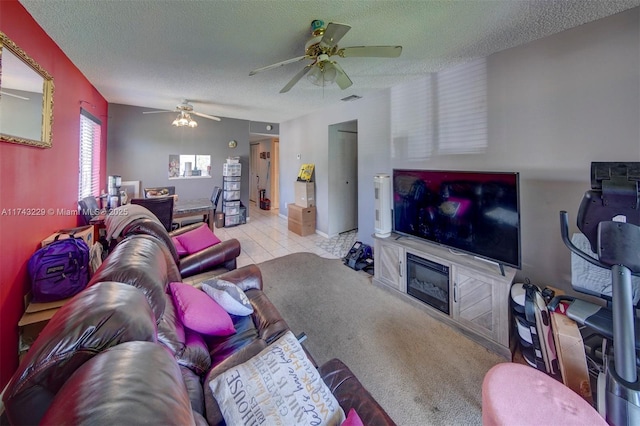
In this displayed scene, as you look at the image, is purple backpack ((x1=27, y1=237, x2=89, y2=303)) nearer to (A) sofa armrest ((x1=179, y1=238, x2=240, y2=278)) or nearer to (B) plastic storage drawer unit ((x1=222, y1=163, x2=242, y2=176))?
(A) sofa armrest ((x1=179, y1=238, x2=240, y2=278))

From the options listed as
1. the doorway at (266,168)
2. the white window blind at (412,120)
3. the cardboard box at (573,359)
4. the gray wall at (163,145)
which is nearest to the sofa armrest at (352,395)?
the cardboard box at (573,359)

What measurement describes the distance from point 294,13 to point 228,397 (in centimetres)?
236

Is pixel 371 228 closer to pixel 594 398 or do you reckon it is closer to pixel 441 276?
pixel 441 276

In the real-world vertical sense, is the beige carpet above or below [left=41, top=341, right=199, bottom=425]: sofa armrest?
below

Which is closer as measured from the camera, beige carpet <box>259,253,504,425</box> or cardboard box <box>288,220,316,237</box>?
beige carpet <box>259,253,504,425</box>

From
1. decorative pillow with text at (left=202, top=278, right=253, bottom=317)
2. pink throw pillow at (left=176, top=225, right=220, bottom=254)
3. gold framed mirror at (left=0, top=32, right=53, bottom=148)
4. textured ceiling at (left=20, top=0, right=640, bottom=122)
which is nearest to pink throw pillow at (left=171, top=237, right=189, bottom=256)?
pink throw pillow at (left=176, top=225, right=220, bottom=254)

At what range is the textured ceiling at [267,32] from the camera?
5.98 ft

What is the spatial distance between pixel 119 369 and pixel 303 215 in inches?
186

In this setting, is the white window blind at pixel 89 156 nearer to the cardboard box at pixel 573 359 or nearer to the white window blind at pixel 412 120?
the white window blind at pixel 412 120

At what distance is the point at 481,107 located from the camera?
104 inches

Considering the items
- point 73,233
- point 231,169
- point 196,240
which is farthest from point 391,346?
point 231,169

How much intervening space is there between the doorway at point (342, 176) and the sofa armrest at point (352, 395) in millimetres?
4049

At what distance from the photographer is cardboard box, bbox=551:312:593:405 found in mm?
1550

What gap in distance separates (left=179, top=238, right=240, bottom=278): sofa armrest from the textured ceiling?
6.39 ft
